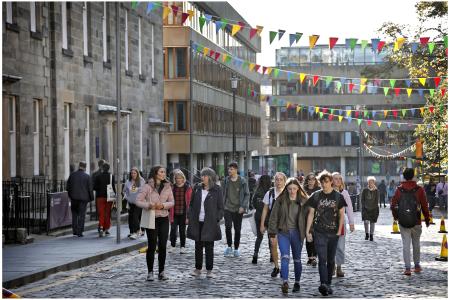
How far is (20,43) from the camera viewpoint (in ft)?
83.5

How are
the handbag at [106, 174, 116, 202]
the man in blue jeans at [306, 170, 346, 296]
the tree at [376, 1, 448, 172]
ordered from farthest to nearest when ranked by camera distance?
1. the tree at [376, 1, 448, 172]
2. the handbag at [106, 174, 116, 202]
3. the man in blue jeans at [306, 170, 346, 296]

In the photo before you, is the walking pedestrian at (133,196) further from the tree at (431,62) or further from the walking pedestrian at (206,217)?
the tree at (431,62)

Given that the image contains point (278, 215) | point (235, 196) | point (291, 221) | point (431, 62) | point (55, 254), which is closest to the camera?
point (291, 221)

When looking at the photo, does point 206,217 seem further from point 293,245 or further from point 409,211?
point 409,211

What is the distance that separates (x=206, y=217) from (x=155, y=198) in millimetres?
840

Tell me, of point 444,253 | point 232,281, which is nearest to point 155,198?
point 232,281

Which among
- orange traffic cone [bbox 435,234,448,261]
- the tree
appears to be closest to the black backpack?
orange traffic cone [bbox 435,234,448,261]

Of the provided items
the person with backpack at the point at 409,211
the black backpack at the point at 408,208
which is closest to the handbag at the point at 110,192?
the person with backpack at the point at 409,211

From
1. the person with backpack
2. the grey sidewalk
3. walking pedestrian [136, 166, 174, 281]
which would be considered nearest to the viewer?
walking pedestrian [136, 166, 174, 281]

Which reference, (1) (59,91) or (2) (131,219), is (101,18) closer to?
(1) (59,91)

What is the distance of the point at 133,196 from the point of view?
70.1 ft

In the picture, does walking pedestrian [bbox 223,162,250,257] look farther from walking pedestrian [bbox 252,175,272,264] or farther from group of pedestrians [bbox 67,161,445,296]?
walking pedestrian [bbox 252,175,272,264]

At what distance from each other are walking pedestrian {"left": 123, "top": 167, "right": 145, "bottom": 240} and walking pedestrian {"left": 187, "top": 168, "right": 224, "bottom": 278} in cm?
578

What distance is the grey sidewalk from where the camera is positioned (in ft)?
48.6
